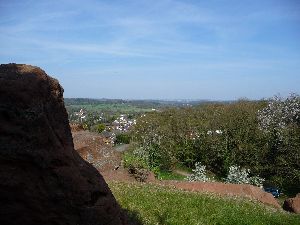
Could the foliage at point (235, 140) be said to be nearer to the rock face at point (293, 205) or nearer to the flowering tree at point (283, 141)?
the flowering tree at point (283, 141)

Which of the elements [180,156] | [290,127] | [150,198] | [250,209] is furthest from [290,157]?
[150,198]

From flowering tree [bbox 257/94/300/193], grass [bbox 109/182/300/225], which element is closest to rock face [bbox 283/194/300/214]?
grass [bbox 109/182/300/225]

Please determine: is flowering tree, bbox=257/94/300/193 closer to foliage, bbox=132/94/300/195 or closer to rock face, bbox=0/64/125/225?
foliage, bbox=132/94/300/195

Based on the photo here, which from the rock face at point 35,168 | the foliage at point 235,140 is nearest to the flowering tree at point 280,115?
the foliage at point 235,140

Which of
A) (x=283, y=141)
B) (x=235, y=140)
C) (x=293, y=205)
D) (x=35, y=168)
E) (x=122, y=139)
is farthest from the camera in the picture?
(x=122, y=139)

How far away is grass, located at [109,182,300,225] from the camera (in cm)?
1014

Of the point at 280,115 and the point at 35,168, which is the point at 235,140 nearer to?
the point at 280,115

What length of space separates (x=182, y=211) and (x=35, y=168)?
6665mm

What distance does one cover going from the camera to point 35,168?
216 inches

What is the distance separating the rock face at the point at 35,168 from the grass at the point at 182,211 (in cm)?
348

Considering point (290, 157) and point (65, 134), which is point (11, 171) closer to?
point (65, 134)

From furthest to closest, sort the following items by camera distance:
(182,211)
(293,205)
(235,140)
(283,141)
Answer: (235,140) < (283,141) < (293,205) < (182,211)

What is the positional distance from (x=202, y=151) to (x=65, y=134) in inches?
1515

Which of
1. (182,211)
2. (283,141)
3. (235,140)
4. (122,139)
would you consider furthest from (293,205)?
(122,139)
